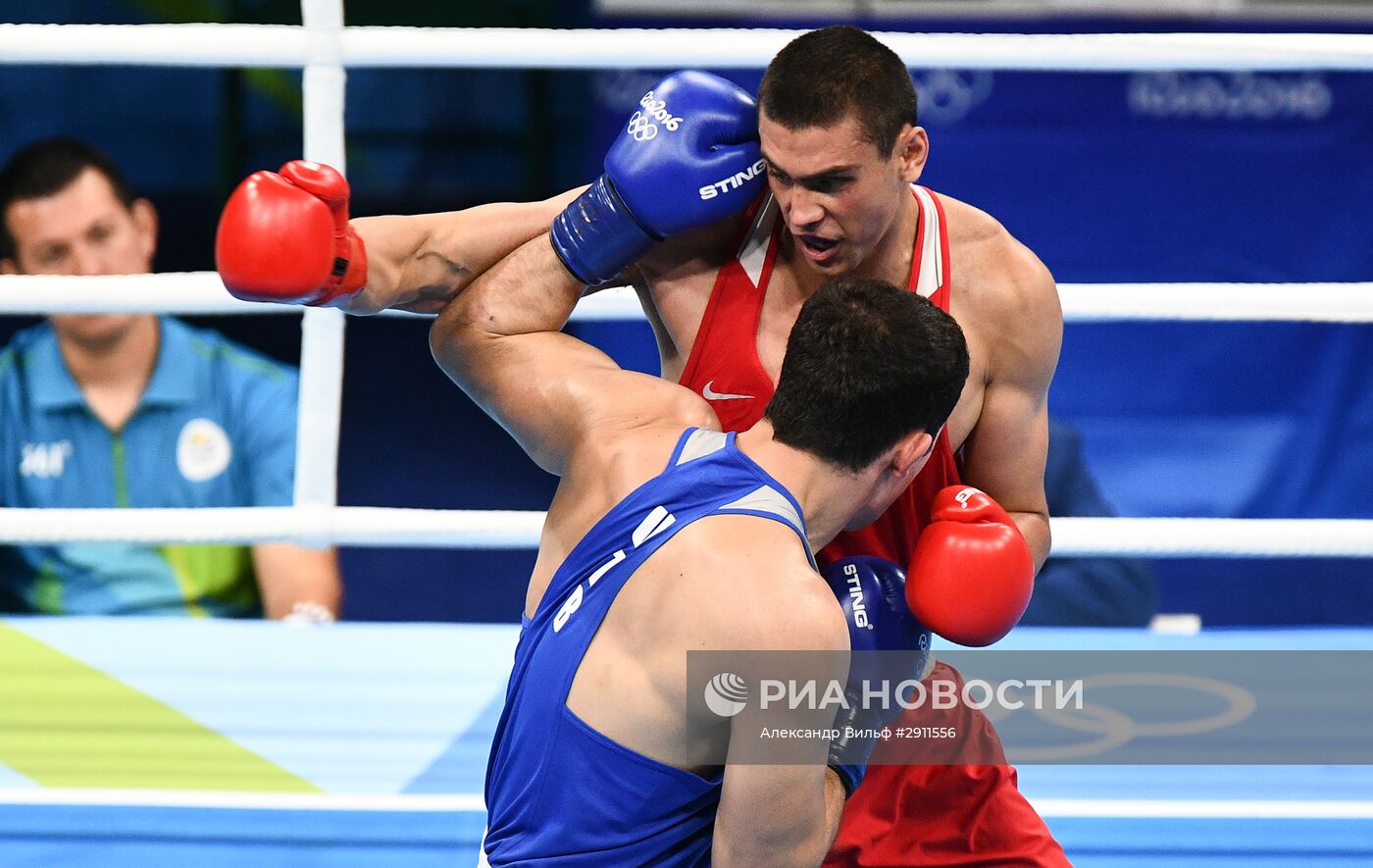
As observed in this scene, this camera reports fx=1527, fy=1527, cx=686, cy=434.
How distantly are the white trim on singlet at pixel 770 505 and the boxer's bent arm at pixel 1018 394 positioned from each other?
438 millimetres

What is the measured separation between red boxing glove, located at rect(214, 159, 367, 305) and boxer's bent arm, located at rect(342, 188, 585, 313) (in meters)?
0.06

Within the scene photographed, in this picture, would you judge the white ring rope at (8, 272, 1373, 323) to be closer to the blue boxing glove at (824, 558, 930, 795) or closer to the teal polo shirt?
the blue boxing glove at (824, 558, 930, 795)

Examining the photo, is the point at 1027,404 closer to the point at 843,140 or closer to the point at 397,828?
the point at 843,140

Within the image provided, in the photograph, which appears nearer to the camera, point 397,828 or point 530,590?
point 530,590

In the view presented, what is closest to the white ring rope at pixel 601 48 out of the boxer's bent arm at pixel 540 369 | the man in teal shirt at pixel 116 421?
the boxer's bent arm at pixel 540 369

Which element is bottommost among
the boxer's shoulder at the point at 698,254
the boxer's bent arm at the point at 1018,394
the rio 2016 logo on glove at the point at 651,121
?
the boxer's bent arm at the point at 1018,394

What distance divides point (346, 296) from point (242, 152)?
2.37m

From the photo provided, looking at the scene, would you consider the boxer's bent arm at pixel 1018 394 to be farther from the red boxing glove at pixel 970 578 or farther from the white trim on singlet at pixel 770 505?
the white trim on singlet at pixel 770 505

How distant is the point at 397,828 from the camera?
6.88ft

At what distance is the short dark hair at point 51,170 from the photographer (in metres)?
3.18

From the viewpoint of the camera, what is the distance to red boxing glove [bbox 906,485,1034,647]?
1.60 metres

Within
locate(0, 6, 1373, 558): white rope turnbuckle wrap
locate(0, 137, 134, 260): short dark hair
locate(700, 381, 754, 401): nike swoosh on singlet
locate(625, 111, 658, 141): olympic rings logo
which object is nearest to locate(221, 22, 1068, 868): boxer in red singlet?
locate(700, 381, 754, 401): nike swoosh on singlet

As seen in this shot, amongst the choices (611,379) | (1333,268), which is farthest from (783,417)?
(1333,268)

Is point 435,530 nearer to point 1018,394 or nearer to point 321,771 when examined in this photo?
point 321,771
